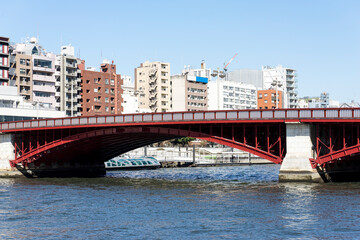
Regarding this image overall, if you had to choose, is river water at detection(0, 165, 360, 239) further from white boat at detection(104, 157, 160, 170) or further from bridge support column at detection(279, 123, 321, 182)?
white boat at detection(104, 157, 160, 170)

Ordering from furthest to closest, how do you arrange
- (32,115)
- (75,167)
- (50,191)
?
1. (32,115)
2. (75,167)
3. (50,191)

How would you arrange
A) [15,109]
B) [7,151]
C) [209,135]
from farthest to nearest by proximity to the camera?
[15,109] < [7,151] < [209,135]

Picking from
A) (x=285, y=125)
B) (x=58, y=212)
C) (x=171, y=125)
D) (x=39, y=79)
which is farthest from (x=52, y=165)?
(x=39, y=79)

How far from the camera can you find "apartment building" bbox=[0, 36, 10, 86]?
176 metres

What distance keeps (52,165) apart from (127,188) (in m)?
34.0

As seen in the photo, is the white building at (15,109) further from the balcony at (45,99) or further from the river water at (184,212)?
the river water at (184,212)

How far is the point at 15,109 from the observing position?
148m

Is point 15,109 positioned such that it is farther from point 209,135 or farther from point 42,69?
point 209,135

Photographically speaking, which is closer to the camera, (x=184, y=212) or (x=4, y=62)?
(x=184, y=212)

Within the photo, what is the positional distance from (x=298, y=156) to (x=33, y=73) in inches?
5051

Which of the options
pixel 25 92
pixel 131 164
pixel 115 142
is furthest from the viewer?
pixel 25 92

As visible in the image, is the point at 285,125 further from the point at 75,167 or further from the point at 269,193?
the point at 75,167

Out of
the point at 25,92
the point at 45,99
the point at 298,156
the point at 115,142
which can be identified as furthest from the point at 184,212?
the point at 45,99

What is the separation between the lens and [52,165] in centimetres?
11462
